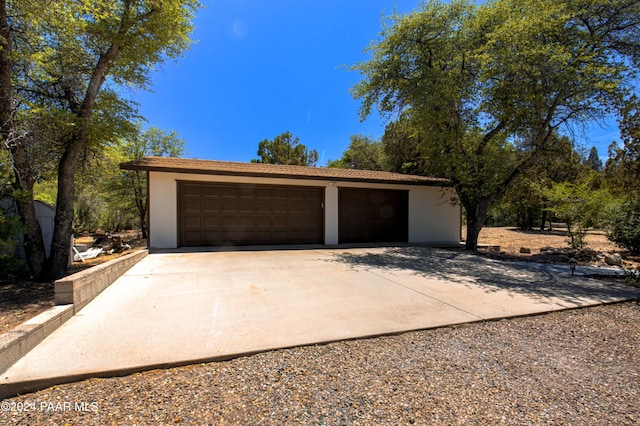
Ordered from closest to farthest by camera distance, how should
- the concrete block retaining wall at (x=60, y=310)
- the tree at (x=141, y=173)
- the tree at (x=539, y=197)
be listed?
1. the concrete block retaining wall at (x=60, y=310)
2. the tree at (x=141, y=173)
3. the tree at (x=539, y=197)

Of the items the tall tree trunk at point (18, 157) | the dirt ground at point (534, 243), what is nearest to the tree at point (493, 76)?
the dirt ground at point (534, 243)

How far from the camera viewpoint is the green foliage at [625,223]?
10016mm

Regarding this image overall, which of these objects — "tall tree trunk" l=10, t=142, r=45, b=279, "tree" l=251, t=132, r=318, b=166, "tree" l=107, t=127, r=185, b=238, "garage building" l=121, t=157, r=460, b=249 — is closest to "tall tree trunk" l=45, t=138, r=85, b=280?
"tall tree trunk" l=10, t=142, r=45, b=279

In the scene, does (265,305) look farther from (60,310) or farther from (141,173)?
(141,173)

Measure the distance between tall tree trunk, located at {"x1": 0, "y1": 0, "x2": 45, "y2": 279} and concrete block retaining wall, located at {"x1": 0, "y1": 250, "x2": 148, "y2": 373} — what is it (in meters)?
2.05

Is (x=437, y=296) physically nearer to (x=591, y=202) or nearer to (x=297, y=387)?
(x=297, y=387)

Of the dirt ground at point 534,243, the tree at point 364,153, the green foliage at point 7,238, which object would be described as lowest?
the dirt ground at point 534,243

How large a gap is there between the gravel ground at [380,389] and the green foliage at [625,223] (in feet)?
33.5

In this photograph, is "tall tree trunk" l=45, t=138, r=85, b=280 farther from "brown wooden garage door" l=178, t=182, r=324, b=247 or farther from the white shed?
"brown wooden garage door" l=178, t=182, r=324, b=247

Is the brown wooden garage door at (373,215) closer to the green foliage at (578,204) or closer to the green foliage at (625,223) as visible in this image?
the green foliage at (578,204)

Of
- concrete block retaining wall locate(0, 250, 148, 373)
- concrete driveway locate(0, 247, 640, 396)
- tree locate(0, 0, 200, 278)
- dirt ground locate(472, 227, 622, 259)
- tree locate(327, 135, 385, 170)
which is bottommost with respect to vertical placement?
dirt ground locate(472, 227, 622, 259)

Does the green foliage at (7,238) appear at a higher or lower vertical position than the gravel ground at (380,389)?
higher

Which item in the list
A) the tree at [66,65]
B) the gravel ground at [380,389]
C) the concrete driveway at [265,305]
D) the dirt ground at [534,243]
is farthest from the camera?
the dirt ground at [534,243]

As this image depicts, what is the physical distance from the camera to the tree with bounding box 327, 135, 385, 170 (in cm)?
2334
